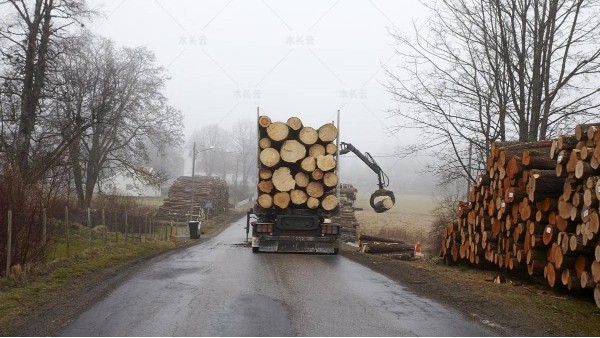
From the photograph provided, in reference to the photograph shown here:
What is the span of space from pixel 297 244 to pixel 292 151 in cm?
254

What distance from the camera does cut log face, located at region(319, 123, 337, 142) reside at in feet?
55.5

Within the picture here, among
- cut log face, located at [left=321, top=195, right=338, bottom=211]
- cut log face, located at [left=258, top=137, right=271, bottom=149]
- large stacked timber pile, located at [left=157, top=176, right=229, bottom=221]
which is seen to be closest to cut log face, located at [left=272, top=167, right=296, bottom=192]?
cut log face, located at [left=258, top=137, right=271, bottom=149]

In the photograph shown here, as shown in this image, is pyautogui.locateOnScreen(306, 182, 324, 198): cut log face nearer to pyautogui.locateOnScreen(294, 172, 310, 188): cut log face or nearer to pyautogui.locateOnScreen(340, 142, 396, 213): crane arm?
pyautogui.locateOnScreen(294, 172, 310, 188): cut log face

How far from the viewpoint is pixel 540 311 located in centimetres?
799

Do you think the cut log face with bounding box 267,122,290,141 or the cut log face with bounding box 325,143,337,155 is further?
the cut log face with bounding box 325,143,337,155

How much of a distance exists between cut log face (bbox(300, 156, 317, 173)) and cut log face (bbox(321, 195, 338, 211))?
90 centimetres

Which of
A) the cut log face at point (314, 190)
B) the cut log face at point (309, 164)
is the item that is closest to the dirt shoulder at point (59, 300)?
the cut log face at point (314, 190)

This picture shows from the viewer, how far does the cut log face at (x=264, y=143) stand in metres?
16.8

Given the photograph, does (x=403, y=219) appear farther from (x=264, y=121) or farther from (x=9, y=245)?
(x=9, y=245)

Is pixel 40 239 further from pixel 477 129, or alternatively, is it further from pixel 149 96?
pixel 149 96

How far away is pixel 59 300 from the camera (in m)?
8.49

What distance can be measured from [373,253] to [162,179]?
2194 centimetres

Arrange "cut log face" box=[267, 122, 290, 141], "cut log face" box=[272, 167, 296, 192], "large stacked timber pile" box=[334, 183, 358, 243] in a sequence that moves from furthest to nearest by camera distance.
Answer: "large stacked timber pile" box=[334, 183, 358, 243] < "cut log face" box=[267, 122, 290, 141] < "cut log face" box=[272, 167, 296, 192]

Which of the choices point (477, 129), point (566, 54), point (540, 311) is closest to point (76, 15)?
point (477, 129)
